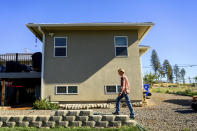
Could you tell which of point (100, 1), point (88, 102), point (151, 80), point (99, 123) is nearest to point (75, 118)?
point (99, 123)

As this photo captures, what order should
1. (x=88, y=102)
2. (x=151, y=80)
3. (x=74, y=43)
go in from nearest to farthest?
(x=88, y=102) → (x=74, y=43) → (x=151, y=80)

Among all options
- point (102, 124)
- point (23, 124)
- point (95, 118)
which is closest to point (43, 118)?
point (23, 124)

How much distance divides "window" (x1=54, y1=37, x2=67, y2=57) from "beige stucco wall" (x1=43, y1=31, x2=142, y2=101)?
0.18 meters

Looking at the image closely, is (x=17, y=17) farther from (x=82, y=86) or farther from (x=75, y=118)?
(x=75, y=118)

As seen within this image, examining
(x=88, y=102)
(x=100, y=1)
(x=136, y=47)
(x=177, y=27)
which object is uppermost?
(x=100, y=1)

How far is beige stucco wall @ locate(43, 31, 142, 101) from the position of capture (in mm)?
8156

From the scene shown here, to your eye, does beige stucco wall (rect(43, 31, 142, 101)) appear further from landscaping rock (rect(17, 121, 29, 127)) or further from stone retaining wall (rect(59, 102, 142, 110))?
landscaping rock (rect(17, 121, 29, 127))

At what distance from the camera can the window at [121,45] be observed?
28.5 ft

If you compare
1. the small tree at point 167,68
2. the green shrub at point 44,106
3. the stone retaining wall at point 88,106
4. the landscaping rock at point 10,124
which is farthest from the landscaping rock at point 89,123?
the small tree at point 167,68

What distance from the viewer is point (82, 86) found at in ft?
26.9

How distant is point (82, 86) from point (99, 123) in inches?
175

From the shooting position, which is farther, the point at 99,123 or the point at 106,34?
the point at 106,34

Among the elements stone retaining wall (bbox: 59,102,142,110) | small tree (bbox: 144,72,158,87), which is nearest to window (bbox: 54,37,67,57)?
stone retaining wall (bbox: 59,102,142,110)

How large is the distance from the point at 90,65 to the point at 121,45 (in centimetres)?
216
